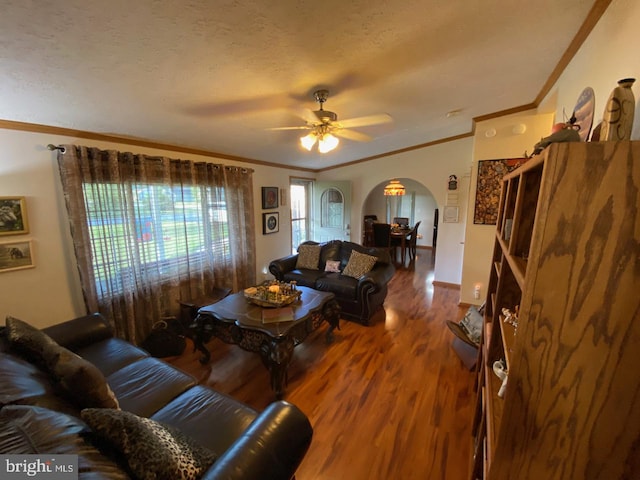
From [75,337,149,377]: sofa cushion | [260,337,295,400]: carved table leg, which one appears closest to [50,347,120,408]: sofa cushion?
[75,337,149,377]: sofa cushion

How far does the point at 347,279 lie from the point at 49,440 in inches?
118

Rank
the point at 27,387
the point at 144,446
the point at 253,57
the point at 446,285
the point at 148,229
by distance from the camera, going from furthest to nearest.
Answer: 1. the point at 446,285
2. the point at 148,229
3. the point at 253,57
4. the point at 27,387
5. the point at 144,446

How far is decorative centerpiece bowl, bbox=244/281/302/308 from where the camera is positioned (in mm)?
2404

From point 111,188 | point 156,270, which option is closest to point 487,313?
point 156,270

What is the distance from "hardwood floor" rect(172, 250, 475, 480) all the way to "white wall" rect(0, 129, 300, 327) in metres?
1.16

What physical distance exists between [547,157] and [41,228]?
130 inches

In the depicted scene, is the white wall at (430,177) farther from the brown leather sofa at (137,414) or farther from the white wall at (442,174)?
the brown leather sofa at (137,414)

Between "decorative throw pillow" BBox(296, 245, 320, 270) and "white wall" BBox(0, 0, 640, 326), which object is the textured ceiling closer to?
"white wall" BBox(0, 0, 640, 326)

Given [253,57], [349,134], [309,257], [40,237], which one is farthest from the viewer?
[309,257]

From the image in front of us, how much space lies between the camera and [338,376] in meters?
2.31

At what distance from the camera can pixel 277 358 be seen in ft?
6.35

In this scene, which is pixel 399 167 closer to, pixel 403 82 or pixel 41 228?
pixel 403 82

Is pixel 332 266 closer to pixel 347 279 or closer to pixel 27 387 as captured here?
pixel 347 279

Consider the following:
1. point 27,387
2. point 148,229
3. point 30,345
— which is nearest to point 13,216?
point 148,229
